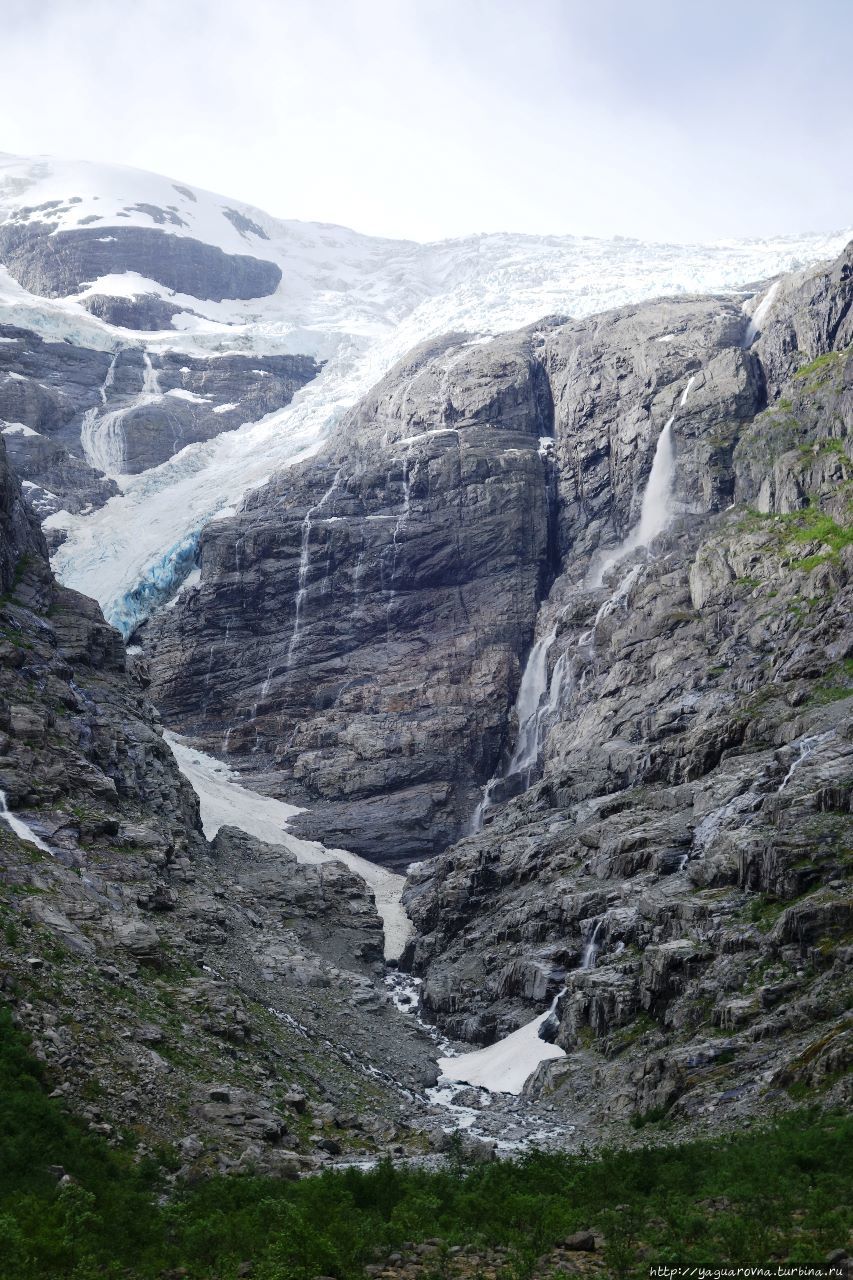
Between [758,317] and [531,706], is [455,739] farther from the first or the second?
[758,317]

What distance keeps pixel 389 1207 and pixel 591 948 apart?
3363 centimetres

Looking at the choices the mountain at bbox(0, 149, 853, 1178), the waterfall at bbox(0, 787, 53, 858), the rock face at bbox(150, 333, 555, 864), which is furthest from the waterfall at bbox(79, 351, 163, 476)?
the waterfall at bbox(0, 787, 53, 858)

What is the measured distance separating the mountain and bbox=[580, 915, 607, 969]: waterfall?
10.0 inches

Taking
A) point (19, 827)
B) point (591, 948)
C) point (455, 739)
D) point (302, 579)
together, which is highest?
point (302, 579)

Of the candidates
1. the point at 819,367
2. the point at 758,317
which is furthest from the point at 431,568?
the point at 758,317

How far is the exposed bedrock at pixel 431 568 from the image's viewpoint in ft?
344

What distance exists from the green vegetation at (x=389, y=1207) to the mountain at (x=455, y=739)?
149 inches

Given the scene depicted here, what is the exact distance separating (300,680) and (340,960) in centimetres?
4974

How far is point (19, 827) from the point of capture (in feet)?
154

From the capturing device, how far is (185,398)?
190 meters

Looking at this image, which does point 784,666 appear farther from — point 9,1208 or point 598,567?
point 9,1208

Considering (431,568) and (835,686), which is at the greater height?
(431,568)

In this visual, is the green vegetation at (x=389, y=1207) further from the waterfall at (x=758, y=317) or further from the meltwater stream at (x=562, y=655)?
the waterfall at (x=758, y=317)

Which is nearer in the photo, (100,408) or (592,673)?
(592,673)
